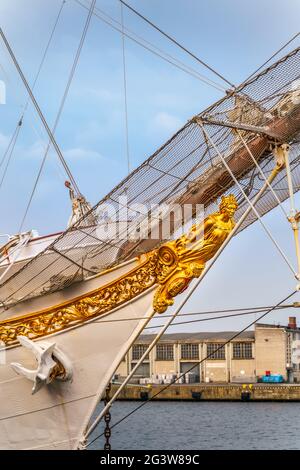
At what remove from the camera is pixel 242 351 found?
60344 mm

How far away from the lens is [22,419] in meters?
9.66

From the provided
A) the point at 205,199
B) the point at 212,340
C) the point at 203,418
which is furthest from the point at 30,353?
the point at 212,340

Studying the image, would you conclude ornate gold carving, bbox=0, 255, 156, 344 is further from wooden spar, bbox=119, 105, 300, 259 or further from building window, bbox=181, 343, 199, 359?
building window, bbox=181, 343, 199, 359

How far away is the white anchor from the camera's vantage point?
910 centimetres

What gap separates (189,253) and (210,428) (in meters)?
25.9

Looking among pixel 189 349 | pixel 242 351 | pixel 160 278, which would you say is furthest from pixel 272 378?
pixel 160 278

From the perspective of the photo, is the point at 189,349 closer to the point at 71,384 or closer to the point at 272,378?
the point at 272,378

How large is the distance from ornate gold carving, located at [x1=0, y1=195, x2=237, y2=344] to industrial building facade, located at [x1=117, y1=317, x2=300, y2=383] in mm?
49099

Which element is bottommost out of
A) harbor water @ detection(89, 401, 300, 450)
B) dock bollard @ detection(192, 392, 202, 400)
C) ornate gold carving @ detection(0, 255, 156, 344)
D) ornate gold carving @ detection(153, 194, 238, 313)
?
harbor water @ detection(89, 401, 300, 450)

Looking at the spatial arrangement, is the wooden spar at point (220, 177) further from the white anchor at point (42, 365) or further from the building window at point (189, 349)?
the building window at point (189, 349)

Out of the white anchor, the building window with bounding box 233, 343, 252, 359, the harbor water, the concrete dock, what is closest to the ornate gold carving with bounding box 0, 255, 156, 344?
the white anchor

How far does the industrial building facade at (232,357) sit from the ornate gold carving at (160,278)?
49099 mm

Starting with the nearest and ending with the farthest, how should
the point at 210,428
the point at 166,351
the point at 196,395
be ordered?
the point at 210,428, the point at 196,395, the point at 166,351

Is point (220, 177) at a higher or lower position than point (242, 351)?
lower
